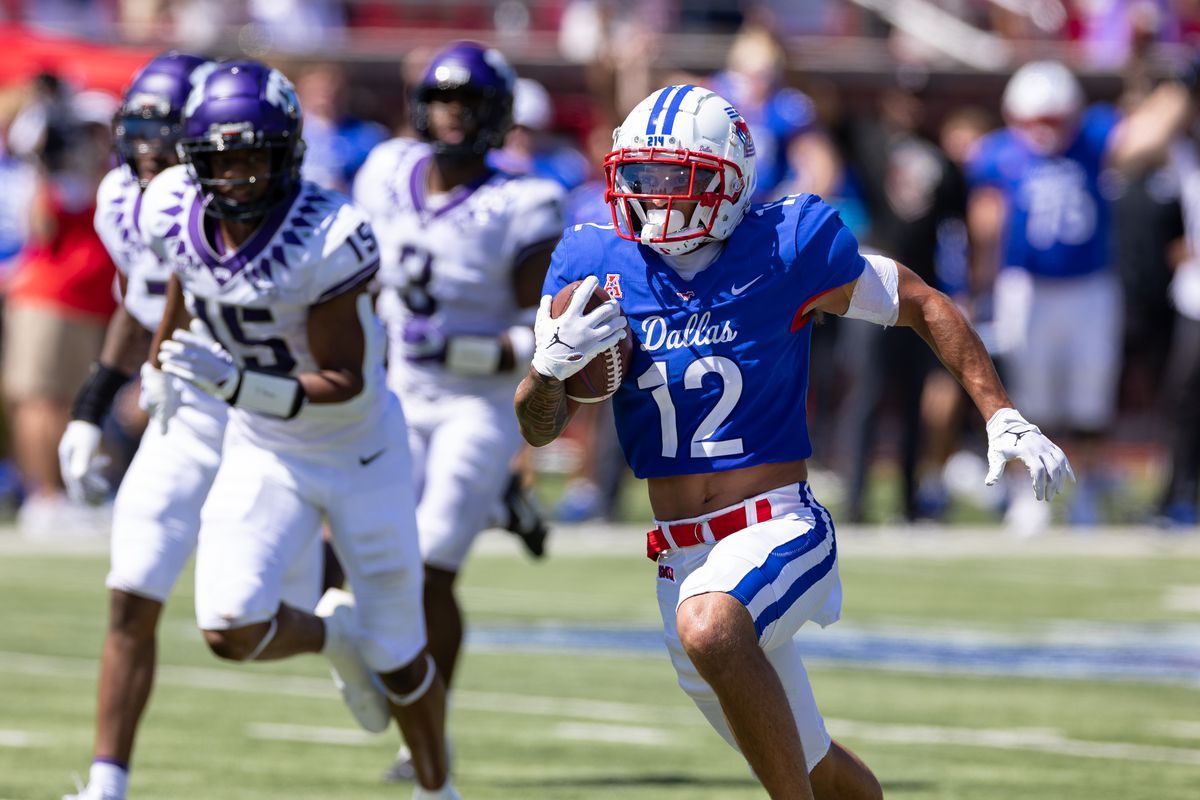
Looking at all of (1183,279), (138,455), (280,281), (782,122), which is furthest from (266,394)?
(1183,279)

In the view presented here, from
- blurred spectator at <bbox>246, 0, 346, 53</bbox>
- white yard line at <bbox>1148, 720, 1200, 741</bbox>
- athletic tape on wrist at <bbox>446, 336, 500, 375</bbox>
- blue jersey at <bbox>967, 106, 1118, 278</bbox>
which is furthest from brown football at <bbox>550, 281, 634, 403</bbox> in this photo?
blurred spectator at <bbox>246, 0, 346, 53</bbox>

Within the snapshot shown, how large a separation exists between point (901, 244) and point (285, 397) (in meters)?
7.72

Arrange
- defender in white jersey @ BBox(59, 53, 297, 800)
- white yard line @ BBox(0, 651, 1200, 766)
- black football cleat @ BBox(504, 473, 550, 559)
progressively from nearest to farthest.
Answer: defender in white jersey @ BBox(59, 53, 297, 800), white yard line @ BBox(0, 651, 1200, 766), black football cleat @ BBox(504, 473, 550, 559)

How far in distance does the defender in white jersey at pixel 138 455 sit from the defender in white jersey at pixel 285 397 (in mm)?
139

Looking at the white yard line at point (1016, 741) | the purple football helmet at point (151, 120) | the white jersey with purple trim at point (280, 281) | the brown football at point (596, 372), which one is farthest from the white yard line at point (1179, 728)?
the purple football helmet at point (151, 120)

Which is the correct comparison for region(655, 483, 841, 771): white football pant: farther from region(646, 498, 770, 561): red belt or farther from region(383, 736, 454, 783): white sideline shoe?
region(383, 736, 454, 783): white sideline shoe

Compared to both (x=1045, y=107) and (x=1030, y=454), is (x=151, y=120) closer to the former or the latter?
(x=1030, y=454)

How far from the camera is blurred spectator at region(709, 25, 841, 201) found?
12.4m

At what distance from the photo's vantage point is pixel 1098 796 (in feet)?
19.0

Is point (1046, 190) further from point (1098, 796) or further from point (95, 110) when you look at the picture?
point (1098, 796)

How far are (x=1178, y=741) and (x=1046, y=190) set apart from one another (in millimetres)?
6060

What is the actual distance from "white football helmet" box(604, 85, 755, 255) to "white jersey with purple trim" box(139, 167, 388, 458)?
3.16 ft

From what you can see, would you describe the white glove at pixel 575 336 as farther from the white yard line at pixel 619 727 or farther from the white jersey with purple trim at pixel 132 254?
the white yard line at pixel 619 727

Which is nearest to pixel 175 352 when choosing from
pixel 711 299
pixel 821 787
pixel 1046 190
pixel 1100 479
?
pixel 711 299
